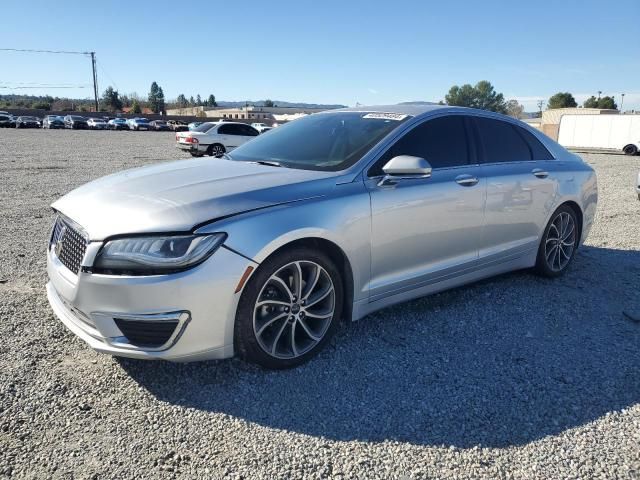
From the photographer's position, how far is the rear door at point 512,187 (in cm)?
423

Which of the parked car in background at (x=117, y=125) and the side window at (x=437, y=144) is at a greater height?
the parked car in background at (x=117, y=125)

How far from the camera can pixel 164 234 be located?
2.63 m

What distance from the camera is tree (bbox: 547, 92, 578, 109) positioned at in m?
96.7

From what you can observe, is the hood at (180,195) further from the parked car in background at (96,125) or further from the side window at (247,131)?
the parked car in background at (96,125)

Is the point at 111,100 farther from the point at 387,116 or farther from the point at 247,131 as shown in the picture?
the point at 387,116

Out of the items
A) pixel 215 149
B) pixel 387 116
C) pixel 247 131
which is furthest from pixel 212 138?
pixel 387 116

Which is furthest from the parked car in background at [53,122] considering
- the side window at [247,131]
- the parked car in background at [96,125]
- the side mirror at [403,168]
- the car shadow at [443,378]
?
the side mirror at [403,168]

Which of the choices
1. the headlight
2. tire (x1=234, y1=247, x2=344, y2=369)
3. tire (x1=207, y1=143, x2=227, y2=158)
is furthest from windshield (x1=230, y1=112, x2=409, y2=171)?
tire (x1=207, y1=143, x2=227, y2=158)

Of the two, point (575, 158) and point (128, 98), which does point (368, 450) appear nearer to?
point (575, 158)

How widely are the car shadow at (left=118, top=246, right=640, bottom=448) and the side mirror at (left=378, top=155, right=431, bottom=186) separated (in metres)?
1.14

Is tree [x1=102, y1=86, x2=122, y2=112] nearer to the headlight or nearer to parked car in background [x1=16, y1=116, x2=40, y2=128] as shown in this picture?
parked car in background [x1=16, y1=116, x2=40, y2=128]

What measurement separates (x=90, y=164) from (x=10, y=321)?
42.0ft

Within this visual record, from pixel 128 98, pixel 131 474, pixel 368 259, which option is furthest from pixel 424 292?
pixel 128 98

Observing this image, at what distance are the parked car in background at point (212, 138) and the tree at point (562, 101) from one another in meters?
92.8
